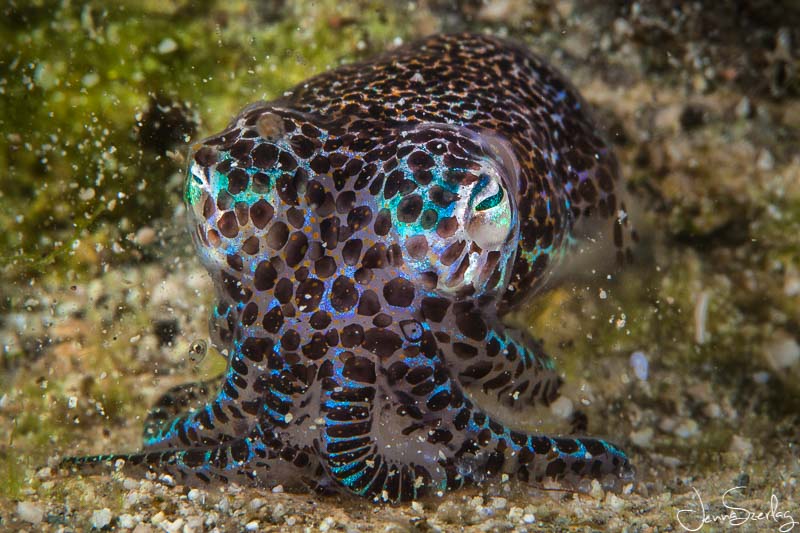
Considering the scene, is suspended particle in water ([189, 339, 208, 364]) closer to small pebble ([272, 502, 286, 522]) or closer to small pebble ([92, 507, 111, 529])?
small pebble ([92, 507, 111, 529])

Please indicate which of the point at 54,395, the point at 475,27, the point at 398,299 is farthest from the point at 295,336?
the point at 475,27

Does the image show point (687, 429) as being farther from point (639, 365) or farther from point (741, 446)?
point (639, 365)

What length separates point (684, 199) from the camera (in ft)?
16.0

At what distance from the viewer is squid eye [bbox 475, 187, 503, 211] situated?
275cm

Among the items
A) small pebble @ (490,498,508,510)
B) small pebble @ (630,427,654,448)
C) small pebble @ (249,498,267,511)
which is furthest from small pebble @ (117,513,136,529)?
small pebble @ (630,427,654,448)

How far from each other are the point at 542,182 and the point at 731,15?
280 centimetres

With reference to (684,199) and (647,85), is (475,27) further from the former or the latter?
(684,199)

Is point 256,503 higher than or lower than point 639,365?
lower

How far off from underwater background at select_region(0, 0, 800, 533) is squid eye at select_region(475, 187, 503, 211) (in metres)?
1.06

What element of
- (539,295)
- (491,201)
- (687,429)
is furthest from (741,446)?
(491,201)

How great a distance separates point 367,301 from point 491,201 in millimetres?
700

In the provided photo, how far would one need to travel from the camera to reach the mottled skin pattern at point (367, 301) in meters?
2.81

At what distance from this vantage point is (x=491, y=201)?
2762 millimetres

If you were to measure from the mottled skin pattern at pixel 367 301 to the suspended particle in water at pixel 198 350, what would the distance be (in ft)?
1.49
